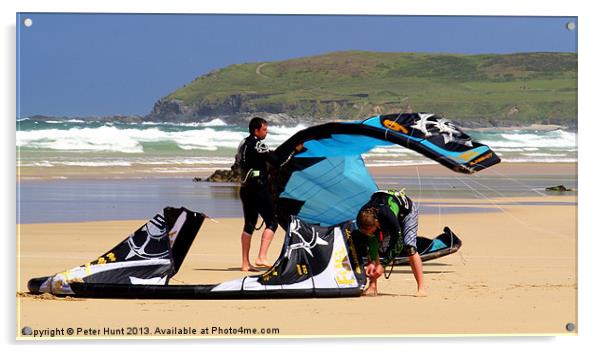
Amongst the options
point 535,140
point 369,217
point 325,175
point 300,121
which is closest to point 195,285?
point 369,217

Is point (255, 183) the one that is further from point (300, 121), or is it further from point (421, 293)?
point (300, 121)

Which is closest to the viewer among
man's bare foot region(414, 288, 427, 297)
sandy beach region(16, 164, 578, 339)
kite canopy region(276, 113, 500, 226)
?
sandy beach region(16, 164, 578, 339)

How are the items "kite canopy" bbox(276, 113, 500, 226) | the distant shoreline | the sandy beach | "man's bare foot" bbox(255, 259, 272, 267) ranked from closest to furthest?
1. the sandy beach
2. "kite canopy" bbox(276, 113, 500, 226)
3. "man's bare foot" bbox(255, 259, 272, 267)
4. the distant shoreline

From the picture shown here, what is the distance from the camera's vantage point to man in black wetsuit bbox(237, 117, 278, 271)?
33.9 ft

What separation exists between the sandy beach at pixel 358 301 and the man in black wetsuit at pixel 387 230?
0.22m

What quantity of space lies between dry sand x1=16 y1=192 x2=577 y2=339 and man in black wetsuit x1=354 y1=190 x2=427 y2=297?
8.6 inches

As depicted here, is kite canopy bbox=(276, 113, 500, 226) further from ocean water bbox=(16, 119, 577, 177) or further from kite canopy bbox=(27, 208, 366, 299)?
ocean water bbox=(16, 119, 577, 177)

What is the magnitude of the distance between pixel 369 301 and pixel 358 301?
81 millimetres

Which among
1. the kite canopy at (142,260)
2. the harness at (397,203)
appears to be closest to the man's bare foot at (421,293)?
the harness at (397,203)

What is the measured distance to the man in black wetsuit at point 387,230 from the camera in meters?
8.83

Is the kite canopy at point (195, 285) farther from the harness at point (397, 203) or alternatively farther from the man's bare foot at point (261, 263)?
the man's bare foot at point (261, 263)

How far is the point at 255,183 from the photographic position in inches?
408

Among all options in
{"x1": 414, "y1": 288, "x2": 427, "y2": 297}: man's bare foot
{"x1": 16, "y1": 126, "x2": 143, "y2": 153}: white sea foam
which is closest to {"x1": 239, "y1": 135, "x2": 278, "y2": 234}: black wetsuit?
{"x1": 414, "y1": 288, "x2": 427, "y2": 297}: man's bare foot

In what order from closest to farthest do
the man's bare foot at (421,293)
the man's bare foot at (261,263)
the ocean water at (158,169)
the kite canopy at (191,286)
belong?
the kite canopy at (191,286)
the man's bare foot at (421,293)
the man's bare foot at (261,263)
the ocean water at (158,169)
